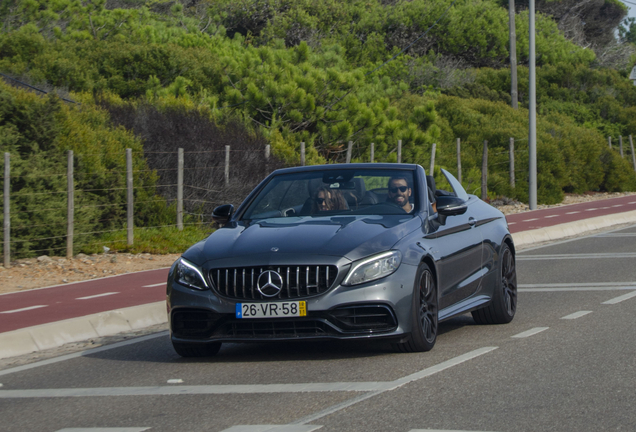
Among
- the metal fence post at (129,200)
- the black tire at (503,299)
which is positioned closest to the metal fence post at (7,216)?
the metal fence post at (129,200)

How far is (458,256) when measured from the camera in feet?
27.0

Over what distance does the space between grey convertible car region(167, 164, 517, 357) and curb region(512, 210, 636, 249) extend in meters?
10.8

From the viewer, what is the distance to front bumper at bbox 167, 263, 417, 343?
22.4 feet

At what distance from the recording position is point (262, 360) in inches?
295

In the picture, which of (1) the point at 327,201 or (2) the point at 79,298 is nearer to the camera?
(1) the point at 327,201

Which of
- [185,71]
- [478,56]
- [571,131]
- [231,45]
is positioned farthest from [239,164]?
[478,56]

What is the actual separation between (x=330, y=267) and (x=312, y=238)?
36cm

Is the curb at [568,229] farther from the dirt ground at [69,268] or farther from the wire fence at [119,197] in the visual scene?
the dirt ground at [69,268]

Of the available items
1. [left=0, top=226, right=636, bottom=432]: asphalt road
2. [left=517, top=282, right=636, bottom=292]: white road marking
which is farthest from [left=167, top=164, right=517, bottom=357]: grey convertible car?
[left=517, top=282, right=636, bottom=292]: white road marking

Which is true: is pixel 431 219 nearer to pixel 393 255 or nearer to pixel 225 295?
pixel 393 255

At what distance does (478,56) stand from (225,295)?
59.4 meters

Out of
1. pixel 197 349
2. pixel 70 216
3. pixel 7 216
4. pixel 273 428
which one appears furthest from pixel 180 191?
pixel 273 428

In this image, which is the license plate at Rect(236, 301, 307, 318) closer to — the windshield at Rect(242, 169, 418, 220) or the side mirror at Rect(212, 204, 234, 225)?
the windshield at Rect(242, 169, 418, 220)

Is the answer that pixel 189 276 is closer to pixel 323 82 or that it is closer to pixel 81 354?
pixel 81 354
